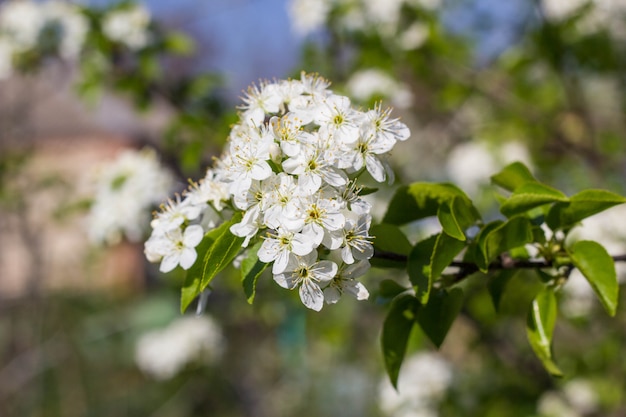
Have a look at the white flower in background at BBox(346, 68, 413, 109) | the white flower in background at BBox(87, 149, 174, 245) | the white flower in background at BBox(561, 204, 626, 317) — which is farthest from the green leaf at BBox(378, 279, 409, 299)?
the white flower in background at BBox(346, 68, 413, 109)

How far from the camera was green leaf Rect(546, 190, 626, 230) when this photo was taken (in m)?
0.87

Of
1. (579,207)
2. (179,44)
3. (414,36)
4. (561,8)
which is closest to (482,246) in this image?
(579,207)

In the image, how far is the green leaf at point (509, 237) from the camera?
873 millimetres

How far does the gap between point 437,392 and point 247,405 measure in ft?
5.64

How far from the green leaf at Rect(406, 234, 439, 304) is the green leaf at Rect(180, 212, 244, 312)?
0.68ft

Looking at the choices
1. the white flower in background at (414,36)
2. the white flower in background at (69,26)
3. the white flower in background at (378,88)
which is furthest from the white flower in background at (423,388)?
the white flower in background at (69,26)

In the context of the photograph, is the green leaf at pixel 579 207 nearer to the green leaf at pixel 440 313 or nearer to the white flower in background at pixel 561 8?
the green leaf at pixel 440 313

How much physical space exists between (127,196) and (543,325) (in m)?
1.34

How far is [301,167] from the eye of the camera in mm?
814

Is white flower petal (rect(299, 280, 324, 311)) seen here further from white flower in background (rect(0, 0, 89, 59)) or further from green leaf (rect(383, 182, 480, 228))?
white flower in background (rect(0, 0, 89, 59))

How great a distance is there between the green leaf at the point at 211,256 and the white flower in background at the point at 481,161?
217 centimetres

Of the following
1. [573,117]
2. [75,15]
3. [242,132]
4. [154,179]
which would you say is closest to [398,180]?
[154,179]

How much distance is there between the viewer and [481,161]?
3084mm

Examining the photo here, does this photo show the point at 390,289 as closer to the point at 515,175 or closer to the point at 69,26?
the point at 515,175
